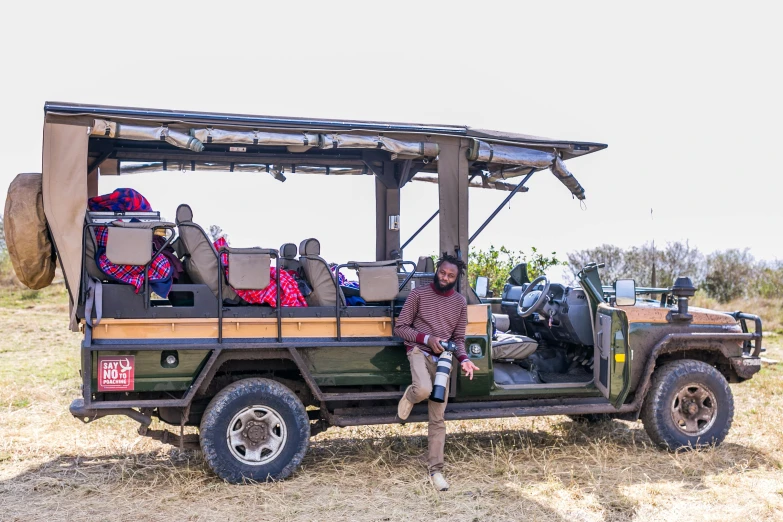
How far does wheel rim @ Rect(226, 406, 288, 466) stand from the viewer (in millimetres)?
6031

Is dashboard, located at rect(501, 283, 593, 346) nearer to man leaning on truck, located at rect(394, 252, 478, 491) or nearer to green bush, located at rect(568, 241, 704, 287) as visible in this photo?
man leaning on truck, located at rect(394, 252, 478, 491)

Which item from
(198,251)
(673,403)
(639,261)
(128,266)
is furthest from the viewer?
(639,261)

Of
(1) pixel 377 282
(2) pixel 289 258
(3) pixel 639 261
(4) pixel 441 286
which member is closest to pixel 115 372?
(2) pixel 289 258

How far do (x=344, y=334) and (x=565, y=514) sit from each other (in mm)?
2081

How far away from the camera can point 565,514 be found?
5391 mm

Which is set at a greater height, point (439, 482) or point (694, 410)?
point (694, 410)

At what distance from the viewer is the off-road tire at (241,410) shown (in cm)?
595

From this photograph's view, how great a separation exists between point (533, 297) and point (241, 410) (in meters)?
3.01

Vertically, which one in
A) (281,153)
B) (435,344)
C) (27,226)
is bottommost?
(435,344)

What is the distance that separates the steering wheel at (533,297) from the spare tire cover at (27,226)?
405 cm

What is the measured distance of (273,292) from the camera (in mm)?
6203

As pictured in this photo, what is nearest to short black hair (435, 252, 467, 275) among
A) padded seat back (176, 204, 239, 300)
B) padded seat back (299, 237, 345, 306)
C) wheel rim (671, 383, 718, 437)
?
padded seat back (299, 237, 345, 306)

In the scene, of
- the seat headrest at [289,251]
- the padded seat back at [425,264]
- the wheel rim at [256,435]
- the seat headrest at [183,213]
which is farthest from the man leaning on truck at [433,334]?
the seat headrest at [183,213]

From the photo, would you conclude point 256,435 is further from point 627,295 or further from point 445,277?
point 627,295
